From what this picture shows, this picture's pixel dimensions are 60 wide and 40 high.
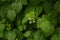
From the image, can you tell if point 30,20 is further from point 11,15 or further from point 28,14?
point 11,15

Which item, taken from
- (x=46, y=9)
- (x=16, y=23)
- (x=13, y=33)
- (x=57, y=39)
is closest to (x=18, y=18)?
(x=16, y=23)

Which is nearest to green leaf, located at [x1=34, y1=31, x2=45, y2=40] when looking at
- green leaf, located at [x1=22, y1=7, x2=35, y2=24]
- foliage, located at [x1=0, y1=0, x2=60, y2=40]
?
foliage, located at [x1=0, y1=0, x2=60, y2=40]

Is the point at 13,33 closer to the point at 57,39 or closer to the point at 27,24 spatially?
the point at 27,24

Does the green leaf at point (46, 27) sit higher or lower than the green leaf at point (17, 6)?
lower

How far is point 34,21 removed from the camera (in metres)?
1.68

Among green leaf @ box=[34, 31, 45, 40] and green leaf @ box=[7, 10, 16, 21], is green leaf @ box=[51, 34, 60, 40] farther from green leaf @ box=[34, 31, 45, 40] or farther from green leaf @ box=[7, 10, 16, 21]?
green leaf @ box=[7, 10, 16, 21]

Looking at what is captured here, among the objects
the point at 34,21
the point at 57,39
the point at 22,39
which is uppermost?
the point at 34,21

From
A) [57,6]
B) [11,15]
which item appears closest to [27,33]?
[11,15]

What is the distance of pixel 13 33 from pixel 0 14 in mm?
279

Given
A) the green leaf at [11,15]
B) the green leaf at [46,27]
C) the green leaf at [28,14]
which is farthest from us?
the green leaf at [11,15]

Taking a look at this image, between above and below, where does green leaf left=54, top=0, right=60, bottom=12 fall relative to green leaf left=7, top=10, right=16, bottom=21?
above

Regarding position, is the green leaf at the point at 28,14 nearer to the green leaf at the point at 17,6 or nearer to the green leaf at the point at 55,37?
the green leaf at the point at 17,6

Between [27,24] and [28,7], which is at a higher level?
[28,7]

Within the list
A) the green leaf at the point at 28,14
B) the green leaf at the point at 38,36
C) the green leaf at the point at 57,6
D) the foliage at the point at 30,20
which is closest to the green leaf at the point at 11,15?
the foliage at the point at 30,20
